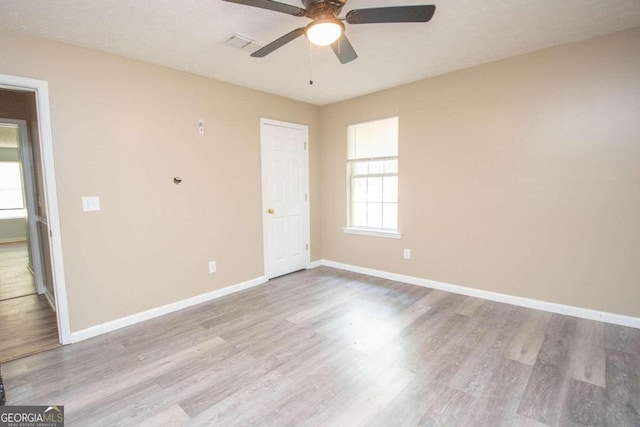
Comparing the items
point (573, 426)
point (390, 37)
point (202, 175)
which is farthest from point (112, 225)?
point (573, 426)

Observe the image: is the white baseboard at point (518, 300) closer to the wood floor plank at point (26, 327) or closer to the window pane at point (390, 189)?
the window pane at point (390, 189)

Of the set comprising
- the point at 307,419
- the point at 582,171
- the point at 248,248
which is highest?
the point at 582,171

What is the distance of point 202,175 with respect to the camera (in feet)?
11.2

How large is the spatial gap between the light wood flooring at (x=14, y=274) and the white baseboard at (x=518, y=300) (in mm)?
4482

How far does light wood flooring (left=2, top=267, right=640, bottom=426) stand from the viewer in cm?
175

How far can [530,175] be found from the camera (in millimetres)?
3031

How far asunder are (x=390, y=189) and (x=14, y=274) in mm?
5842

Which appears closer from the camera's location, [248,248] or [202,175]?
[202,175]

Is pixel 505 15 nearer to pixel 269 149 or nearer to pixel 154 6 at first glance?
pixel 154 6

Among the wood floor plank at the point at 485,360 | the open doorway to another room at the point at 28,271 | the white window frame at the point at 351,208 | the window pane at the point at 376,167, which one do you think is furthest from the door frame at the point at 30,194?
the wood floor plank at the point at 485,360

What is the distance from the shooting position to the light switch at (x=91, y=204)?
105 inches

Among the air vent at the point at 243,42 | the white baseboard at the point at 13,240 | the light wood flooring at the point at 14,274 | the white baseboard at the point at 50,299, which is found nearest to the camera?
the air vent at the point at 243,42

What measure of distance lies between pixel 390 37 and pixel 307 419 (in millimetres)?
2816

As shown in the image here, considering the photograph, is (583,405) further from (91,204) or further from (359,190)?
(91,204)
